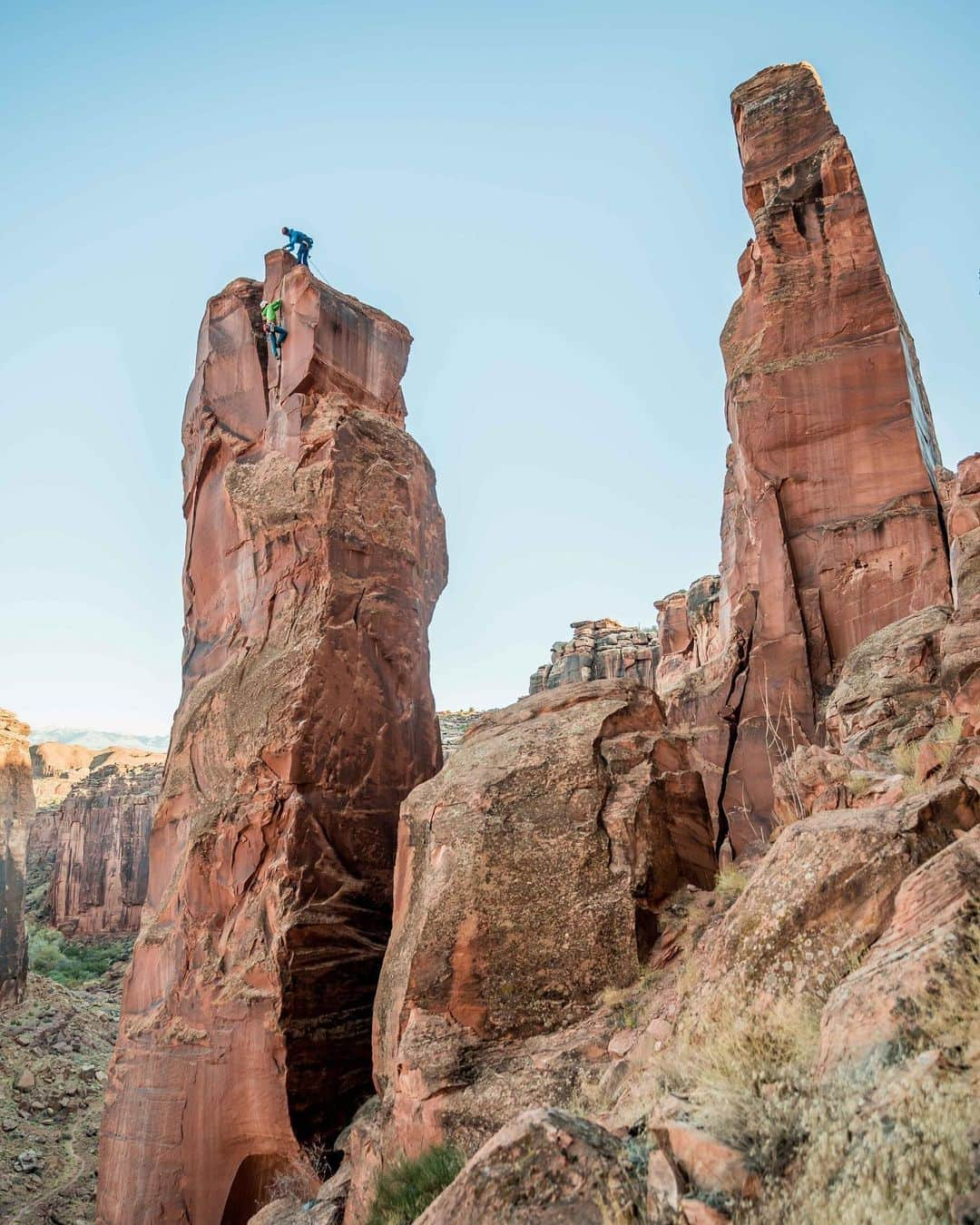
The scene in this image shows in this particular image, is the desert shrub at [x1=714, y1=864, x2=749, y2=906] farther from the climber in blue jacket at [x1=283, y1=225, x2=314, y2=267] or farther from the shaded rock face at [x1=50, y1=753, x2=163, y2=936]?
the shaded rock face at [x1=50, y1=753, x2=163, y2=936]

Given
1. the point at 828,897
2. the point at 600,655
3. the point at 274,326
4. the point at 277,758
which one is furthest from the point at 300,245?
the point at 600,655

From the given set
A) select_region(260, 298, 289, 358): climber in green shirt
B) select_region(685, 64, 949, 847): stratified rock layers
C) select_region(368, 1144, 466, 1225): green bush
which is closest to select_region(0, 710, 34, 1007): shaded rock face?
select_region(260, 298, 289, 358): climber in green shirt

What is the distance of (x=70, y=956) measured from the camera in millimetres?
49812

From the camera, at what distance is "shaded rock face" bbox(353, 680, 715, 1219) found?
29.5 feet

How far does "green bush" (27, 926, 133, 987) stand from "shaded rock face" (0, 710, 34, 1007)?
1037 centimetres

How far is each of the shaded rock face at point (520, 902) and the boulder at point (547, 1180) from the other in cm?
338

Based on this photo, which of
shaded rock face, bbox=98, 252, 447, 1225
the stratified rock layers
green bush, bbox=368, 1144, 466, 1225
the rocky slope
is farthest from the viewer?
the stratified rock layers

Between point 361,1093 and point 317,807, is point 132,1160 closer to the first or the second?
point 361,1093

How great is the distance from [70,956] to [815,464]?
46169mm

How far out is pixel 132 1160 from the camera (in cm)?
1484

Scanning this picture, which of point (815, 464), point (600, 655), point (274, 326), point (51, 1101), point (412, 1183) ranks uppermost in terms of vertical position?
point (600, 655)

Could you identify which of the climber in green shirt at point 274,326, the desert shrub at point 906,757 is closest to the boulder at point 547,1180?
the desert shrub at point 906,757

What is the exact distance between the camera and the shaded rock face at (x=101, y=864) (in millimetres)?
53594

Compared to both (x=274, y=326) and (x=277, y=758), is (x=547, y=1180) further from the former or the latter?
(x=274, y=326)
